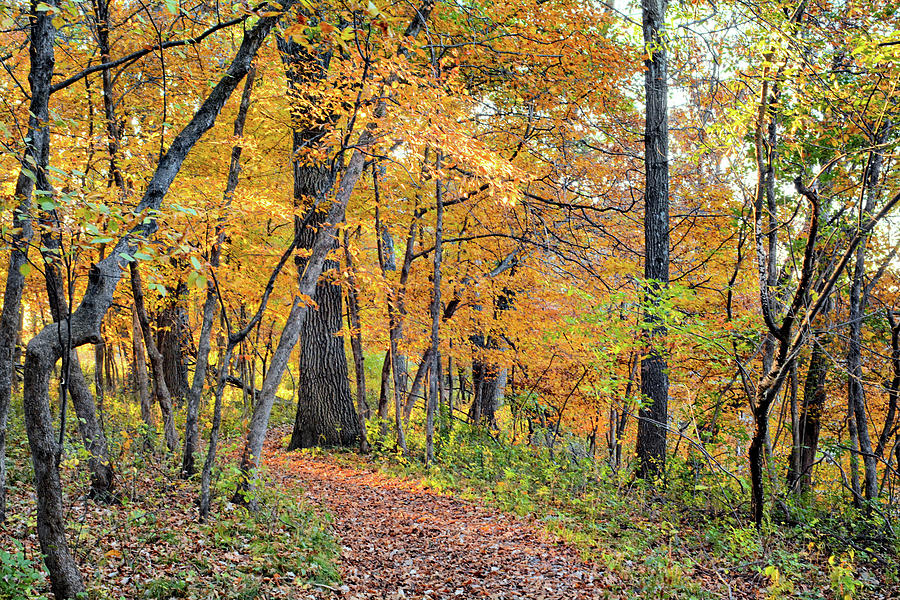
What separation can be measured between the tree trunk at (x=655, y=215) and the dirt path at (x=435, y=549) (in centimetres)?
275

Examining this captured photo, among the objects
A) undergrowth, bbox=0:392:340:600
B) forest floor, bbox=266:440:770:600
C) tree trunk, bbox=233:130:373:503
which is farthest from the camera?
tree trunk, bbox=233:130:373:503

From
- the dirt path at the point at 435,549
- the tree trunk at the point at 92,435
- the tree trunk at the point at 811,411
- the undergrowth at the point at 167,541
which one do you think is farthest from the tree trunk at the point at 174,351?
the tree trunk at the point at 811,411

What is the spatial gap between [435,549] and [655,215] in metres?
6.10

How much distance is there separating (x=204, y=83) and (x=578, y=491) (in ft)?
27.0

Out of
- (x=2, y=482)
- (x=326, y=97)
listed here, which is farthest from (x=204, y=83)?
(x=2, y=482)

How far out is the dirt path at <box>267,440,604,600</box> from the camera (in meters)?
5.28

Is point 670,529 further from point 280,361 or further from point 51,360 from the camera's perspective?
point 51,360

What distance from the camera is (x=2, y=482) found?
15.4 ft

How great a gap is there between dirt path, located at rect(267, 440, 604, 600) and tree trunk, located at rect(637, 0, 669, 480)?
9.03 ft

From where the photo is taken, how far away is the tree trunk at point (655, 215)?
884cm

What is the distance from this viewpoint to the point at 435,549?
250 inches

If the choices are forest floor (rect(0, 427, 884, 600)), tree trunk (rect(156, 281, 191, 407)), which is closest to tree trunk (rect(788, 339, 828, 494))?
forest floor (rect(0, 427, 884, 600))

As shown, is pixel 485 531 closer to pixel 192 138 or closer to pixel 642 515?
pixel 642 515

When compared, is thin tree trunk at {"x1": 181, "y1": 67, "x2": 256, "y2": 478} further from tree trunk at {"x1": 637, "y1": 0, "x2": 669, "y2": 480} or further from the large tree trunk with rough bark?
tree trunk at {"x1": 637, "y1": 0, "x2": 669, "y2": 480}
